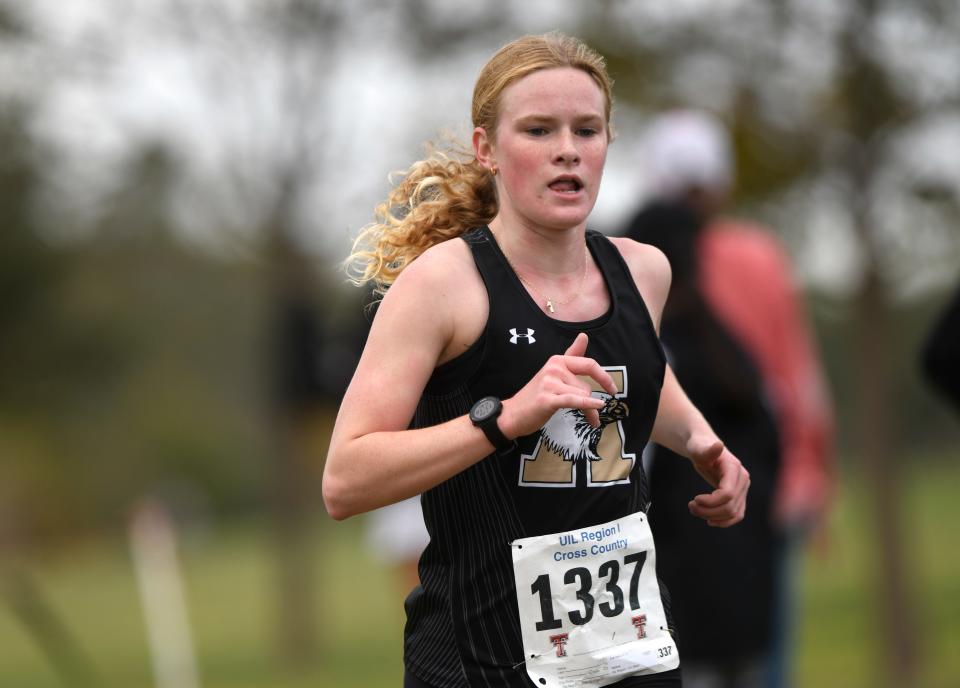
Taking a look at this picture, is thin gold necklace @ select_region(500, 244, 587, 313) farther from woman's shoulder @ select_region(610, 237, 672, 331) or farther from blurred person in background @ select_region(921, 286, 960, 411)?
blurred person in background @ select_region(921, 286, 960, 411)

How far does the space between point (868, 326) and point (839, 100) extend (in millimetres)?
1486

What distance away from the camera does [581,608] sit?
2.97m

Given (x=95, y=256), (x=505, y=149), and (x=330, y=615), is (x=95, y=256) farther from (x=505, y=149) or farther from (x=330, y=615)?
(x=505, y=149)

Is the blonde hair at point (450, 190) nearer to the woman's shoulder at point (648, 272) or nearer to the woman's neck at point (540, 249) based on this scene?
the woman's neck at point (540, 249)

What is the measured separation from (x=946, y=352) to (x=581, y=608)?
173cm

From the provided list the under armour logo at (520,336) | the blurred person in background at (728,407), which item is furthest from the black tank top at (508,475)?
the blurred person in background at (728,407)

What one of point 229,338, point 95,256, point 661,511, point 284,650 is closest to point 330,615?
point 284,650

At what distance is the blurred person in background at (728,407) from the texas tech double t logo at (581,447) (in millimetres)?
1984

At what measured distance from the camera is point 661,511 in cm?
505

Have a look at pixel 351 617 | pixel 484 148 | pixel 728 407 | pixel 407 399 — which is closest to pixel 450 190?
pixel 484 148

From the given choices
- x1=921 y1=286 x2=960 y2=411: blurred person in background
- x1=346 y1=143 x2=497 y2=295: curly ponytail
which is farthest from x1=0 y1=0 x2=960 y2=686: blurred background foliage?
x1=921 y1=286 x2=960 y2=411: blurred person in background

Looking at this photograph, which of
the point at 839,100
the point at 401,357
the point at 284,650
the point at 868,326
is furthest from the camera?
the point at 284,650

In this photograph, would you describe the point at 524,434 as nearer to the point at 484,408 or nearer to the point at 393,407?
the point at 484,408

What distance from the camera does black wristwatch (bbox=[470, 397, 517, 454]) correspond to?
2.75 m
